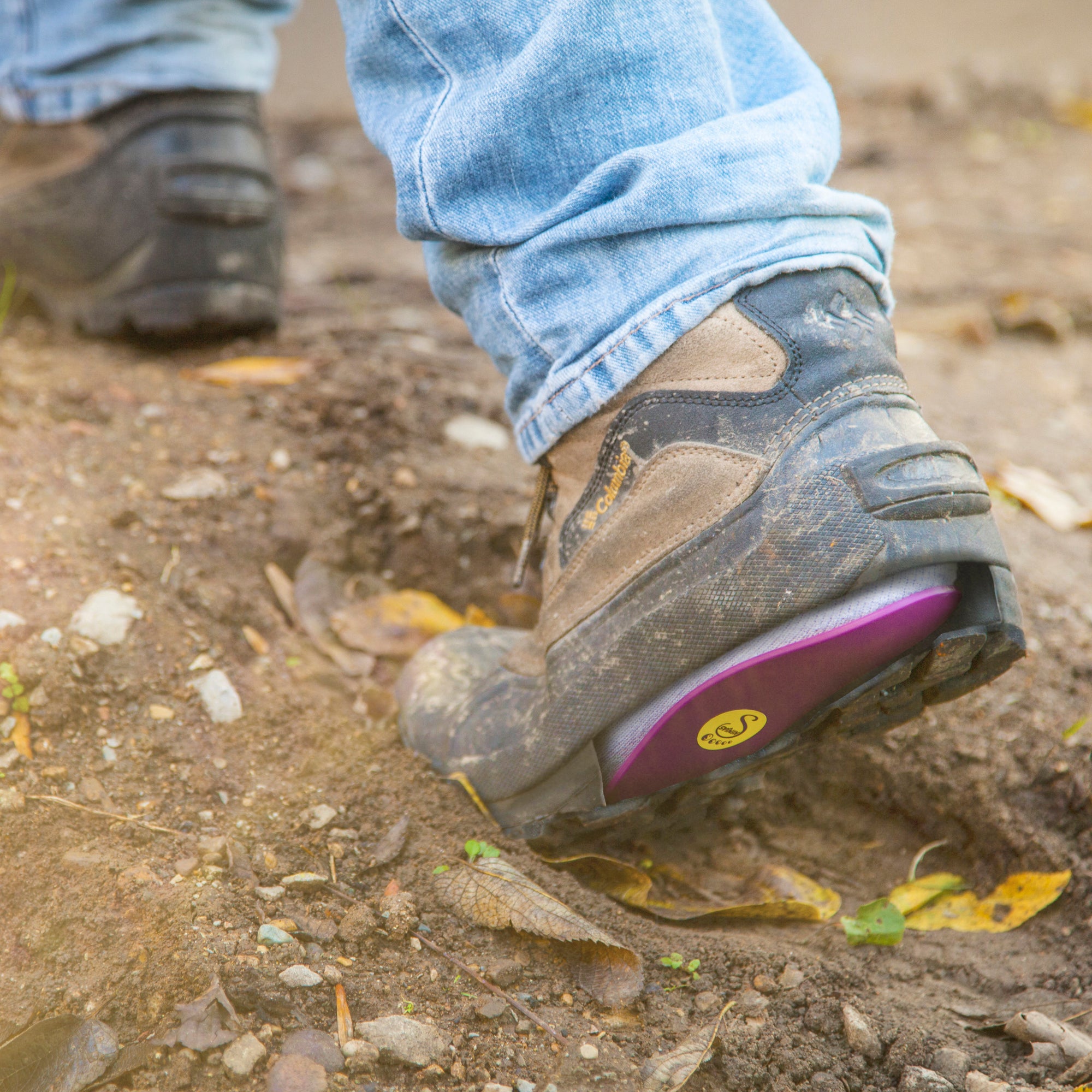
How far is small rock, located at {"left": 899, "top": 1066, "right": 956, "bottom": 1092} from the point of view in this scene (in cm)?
92

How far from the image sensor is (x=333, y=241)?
123 inches

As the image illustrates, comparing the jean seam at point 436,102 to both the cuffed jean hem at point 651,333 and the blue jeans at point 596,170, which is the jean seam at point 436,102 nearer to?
the blue jeans at point 596,170

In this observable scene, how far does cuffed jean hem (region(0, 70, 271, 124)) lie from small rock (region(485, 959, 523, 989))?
172cm

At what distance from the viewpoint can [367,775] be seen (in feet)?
4.12

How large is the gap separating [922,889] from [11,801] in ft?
3.87

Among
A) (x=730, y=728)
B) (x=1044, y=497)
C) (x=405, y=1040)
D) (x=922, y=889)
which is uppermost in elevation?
(x=730, y=728)

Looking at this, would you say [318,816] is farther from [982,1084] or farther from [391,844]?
[982,1084]

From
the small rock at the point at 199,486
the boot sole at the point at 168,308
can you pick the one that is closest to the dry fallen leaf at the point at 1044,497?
the small rock at the point at 199,486

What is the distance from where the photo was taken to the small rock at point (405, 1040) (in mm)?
878

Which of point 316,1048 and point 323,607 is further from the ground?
point 316,1048

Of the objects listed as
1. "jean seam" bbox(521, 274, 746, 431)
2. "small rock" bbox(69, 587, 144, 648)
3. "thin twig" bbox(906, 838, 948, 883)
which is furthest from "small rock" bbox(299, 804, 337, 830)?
"thin twig" bbox(906, 838, 948, 883)

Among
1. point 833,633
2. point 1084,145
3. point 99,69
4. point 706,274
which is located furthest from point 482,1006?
point 1084,145

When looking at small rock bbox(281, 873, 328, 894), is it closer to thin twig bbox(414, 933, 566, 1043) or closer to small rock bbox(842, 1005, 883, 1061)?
thin twig bbox(414, 933, 566, 1043)

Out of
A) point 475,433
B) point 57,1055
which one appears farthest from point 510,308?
point 57,1055
